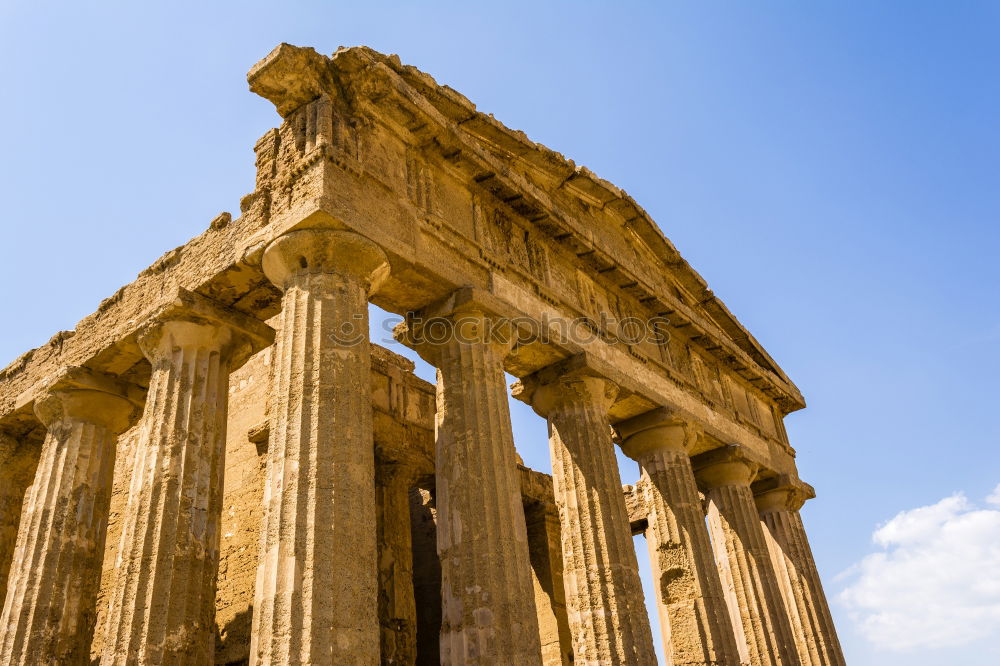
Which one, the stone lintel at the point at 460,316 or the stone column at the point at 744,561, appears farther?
the stone column at the point at 744,561

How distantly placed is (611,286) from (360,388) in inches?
250

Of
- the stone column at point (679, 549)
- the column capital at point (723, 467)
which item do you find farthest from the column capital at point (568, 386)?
the column capital at point (723, 467)

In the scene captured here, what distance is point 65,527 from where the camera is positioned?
34.1 feet

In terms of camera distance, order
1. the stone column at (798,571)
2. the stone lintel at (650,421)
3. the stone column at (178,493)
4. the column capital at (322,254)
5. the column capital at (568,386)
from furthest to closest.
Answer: the stone column at (798,571) < the stone lintel at (650,421) < the column capital at (568,386) < the column capital at (322,254) < the stone column at (178,493)

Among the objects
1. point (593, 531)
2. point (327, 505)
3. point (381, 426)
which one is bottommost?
point (327, 505)

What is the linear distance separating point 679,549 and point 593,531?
2470mm

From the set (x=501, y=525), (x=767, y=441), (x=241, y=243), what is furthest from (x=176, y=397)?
(x=767, y=441)

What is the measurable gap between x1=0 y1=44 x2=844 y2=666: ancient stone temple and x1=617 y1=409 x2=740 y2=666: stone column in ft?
0.13

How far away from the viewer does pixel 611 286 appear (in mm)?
13422

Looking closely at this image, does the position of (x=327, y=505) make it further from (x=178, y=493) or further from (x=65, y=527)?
(x=65, y=527)

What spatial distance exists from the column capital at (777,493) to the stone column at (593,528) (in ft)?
19.9

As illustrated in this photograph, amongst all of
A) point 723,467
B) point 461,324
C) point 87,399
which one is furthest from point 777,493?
point 87,399

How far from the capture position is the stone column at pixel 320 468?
657cm

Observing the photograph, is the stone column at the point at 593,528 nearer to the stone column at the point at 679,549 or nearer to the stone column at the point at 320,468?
the stone column at the point at 679,549
